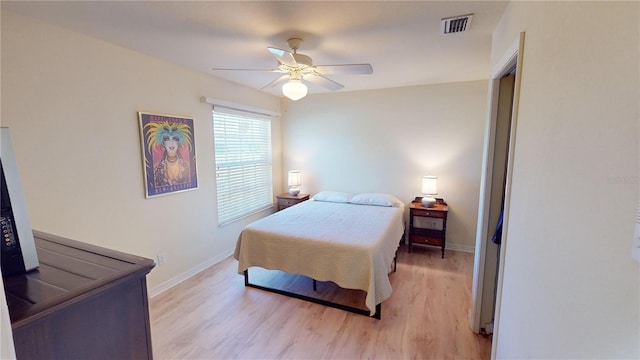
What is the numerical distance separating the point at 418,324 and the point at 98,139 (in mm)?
3074

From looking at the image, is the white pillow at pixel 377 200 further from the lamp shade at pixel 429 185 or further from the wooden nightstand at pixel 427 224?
the lamp shade at pixel 429 185

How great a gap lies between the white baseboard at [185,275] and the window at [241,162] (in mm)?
459

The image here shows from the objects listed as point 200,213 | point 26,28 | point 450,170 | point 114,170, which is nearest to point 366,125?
point 450,170

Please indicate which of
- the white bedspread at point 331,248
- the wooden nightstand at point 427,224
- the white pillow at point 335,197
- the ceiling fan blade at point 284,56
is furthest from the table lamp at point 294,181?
the ceiling fan blade at point 284,56

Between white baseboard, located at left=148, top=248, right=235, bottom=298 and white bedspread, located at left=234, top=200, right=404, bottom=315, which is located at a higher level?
white bedspread, located at left=234, top=200, right=404, bottom=315

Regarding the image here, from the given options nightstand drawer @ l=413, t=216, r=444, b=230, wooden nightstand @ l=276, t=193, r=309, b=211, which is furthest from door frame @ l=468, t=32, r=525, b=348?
wooden nightstand @ l=276, t=193, r=309, b=211

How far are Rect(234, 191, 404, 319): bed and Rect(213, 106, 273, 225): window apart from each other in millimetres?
897

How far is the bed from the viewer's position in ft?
7.39

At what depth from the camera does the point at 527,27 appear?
1237 mm

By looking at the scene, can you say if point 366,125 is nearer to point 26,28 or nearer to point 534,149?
point 534,149

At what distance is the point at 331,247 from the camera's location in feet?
7.83

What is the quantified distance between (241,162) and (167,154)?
3.95 feet

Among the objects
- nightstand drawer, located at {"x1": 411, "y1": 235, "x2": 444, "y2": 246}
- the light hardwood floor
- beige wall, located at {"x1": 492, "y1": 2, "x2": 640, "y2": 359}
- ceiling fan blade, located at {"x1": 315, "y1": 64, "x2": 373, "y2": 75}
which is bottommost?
the light hardwood floor

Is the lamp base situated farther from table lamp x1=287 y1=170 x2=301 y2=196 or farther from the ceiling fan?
the ceiling fan
